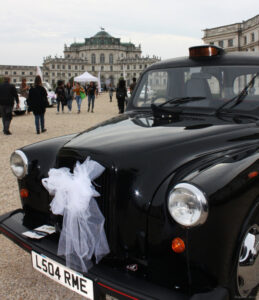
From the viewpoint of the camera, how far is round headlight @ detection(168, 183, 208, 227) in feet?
5.86

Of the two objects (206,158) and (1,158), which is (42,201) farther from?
(1,158)

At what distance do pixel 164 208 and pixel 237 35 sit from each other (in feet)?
247

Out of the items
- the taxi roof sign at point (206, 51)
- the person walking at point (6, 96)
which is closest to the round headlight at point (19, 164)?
the taxi roof sign at point (206, 51)

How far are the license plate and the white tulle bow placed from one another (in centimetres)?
7

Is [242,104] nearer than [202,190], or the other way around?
[202,190]

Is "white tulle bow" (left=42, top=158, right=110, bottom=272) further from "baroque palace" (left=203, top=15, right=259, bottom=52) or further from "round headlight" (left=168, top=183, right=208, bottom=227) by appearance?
"baroque palace" (left=203, top=15, right=259, bottom=52)

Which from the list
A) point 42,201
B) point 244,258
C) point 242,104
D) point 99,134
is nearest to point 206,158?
point 244,258

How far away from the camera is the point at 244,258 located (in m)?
2.17

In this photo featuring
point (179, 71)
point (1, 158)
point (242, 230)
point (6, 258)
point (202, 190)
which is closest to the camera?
point (202, 190)

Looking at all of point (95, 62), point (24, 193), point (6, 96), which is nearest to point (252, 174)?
point (24, 193)

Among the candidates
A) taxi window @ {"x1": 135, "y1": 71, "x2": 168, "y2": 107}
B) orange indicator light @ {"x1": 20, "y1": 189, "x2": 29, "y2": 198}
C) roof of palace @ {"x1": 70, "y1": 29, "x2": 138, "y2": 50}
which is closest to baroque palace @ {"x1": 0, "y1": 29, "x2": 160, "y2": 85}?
roof of palace @ {"x1": 70, "y1": 29, "x2": 138, "y2": 50}

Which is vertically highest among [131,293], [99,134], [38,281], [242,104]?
[242,104]

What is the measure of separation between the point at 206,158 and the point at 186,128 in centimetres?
62

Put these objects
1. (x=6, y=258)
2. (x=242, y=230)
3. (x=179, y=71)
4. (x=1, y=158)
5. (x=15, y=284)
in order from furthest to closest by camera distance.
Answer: (x=1, y=158) < (x=179, y=71) < (x=6, y=258) < (x=15, y=284) < (x=242, y=230)
